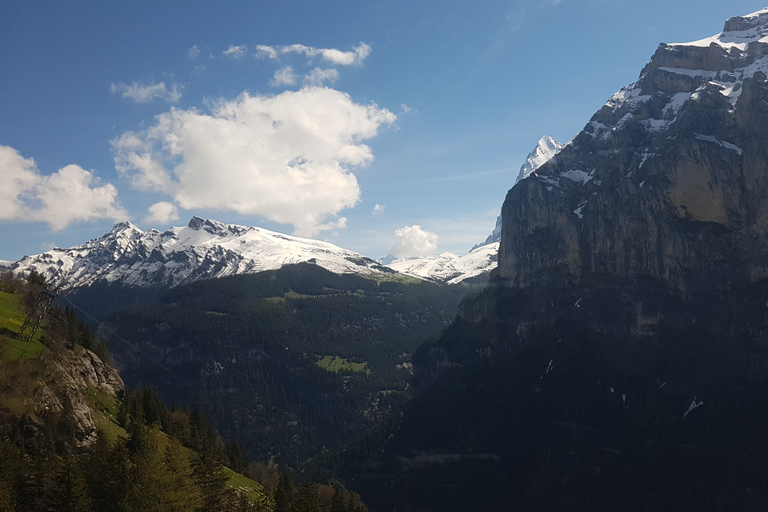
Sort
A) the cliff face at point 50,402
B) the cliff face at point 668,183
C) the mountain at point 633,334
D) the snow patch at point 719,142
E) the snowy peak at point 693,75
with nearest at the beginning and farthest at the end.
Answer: the cliff face at point 50,402 → the mountain at point 633,334 → the cliff face at point 668,183 → the snow patch at point 719,142 → the snowy peak at point 693,75

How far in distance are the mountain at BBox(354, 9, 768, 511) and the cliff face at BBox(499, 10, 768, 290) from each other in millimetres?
415

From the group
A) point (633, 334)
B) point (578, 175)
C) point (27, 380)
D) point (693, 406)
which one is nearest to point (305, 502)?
point (27, 380)

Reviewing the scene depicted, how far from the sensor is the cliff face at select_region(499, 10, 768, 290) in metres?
123

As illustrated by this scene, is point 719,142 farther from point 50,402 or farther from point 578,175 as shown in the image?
point 50,402

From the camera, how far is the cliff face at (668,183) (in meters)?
123

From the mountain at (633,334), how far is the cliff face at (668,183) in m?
0.41

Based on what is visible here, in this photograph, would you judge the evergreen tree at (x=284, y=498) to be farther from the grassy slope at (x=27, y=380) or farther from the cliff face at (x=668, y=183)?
the cliff face at (x=668, y=183)

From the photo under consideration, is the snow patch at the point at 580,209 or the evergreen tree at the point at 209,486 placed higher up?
the snow patch at the point at 580,209

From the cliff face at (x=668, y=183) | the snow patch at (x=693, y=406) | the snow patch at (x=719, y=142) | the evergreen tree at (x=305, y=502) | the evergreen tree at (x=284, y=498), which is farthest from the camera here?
the snow patch at (x=719, y=142)

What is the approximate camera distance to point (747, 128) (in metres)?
126

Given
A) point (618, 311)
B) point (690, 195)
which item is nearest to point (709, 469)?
point (618, 311)

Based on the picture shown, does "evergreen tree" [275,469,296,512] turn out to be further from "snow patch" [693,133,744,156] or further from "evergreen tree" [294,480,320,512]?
"snow patch" [693,133,744,156]

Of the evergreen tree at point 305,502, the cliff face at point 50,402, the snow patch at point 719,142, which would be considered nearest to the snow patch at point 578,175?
the snow patch at point 719,142

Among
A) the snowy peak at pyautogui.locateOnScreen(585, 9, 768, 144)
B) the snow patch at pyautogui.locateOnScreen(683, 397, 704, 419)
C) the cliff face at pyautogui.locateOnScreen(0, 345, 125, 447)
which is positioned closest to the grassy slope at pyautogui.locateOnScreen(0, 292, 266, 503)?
the cliff face at pyautogui.locateOnScreen(0, 345, 125, 447)
